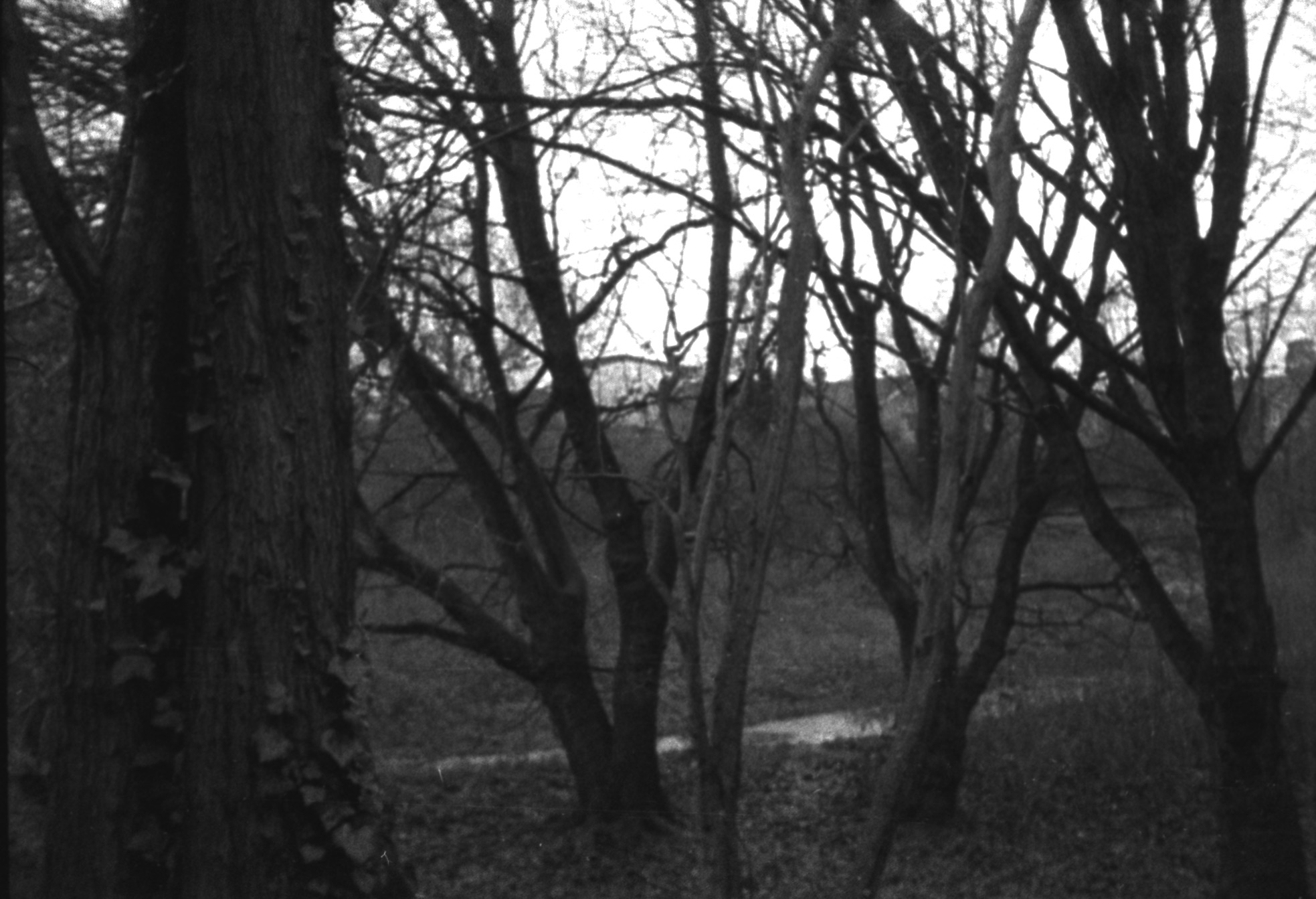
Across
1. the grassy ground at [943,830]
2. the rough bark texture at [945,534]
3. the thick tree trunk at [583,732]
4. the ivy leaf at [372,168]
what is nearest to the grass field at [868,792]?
the grassy ground at [943,830]

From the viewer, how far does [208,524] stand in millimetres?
3789

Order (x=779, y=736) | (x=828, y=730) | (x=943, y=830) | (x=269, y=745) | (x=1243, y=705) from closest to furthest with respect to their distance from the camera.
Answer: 1. (x=269, y=745)
2. (x=1243, y=705)
3. (x=943, y=830)
4. (x=779, y=736)
5. (x=828, y=730)

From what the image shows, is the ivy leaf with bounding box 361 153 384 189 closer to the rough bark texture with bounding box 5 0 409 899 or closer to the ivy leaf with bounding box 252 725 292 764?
the rough bark texture with bounding box 5 0 409 899

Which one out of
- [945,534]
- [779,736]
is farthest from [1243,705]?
[779,736]

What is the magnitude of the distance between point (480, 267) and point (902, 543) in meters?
5.63

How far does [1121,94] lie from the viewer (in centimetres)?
667

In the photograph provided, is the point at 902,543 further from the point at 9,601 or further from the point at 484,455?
the point at 9,601

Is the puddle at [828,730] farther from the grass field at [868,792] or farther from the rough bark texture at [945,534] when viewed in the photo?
the rough bark texture at [945,534]

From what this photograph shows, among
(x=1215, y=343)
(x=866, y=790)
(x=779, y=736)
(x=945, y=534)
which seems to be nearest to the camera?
(x=945, y=534)

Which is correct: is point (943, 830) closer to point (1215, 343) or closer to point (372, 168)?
point (1215, 343)

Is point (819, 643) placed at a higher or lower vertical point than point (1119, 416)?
lower

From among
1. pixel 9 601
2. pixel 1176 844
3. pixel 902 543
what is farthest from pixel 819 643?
pixel 9 601

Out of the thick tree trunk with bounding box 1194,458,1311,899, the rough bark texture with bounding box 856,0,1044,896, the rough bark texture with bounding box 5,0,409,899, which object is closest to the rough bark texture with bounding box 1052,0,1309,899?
the thick tree trunk with bounding box 1194,458,1311,899

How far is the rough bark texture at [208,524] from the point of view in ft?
12.3
